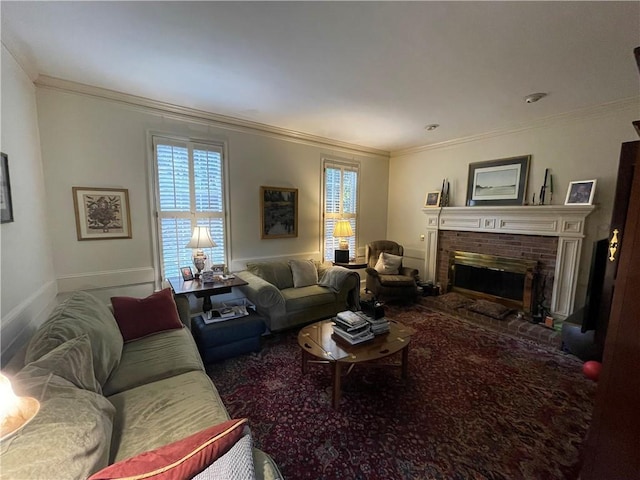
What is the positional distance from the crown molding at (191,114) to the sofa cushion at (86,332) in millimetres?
2038

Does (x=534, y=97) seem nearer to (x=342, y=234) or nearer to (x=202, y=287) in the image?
(x=342, y=234)

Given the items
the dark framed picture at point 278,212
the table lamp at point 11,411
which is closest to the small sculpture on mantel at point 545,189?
the dark framed picture at point 278,212

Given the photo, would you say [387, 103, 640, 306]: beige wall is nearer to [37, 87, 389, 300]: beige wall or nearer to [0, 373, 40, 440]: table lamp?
[37, 87, 389, 300]: beige wall

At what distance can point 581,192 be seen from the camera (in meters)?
3.21

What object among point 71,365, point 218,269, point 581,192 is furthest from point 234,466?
point 581,192

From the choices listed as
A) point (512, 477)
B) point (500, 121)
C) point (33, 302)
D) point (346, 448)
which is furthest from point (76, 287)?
point (500, 121)

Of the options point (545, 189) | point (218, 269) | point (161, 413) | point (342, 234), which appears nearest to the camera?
point (161, 413)

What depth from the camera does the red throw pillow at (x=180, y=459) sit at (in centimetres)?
76

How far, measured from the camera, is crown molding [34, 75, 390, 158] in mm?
2539

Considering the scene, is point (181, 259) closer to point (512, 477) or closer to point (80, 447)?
point (80, 447)

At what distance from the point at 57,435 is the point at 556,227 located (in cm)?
471

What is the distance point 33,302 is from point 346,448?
2.57 metres

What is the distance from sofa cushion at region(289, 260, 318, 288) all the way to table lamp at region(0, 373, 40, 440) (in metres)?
2.96

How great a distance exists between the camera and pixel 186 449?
0.86 m
